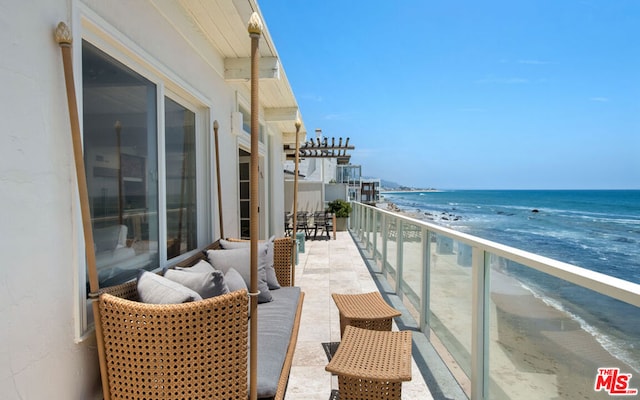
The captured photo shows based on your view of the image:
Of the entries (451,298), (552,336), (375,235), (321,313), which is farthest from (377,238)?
(552,336)

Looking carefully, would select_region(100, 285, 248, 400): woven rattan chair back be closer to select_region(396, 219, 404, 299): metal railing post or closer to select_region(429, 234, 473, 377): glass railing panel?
select_region(429, 234, 473, 377): glass railing panel

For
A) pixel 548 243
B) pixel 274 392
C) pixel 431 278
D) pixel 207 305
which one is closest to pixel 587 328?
pixel 274 392

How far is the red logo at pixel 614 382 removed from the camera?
3.83ft

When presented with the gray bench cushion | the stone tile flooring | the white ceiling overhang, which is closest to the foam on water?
the stone tile flooring

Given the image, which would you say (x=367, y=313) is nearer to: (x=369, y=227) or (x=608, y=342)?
(x=608, y=342)

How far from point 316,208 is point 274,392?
1251 cm

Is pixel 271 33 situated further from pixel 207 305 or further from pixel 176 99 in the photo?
pixel 207 305

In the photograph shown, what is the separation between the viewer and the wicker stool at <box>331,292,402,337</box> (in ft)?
8.71

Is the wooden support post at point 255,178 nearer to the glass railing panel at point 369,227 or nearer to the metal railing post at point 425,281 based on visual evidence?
the metal railing post at point 425,281

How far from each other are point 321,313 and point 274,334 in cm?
164

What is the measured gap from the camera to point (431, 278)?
10.4 feet

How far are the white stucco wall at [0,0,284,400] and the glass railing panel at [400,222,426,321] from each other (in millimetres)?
2715

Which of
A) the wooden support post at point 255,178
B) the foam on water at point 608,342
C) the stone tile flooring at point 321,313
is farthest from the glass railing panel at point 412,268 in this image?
the wooden support post at point 255,178

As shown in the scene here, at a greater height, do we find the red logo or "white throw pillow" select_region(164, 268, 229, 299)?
"white throw pillow" select_region(164, 268, 229, 299)
